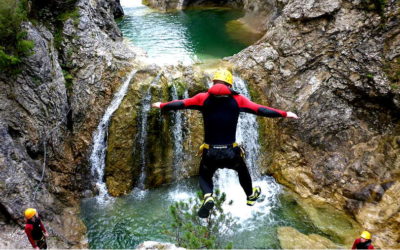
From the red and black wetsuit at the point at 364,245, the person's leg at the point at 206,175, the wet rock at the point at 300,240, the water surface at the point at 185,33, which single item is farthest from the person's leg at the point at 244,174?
the water surface at the point at 185,33

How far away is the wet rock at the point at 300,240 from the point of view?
10.0 m

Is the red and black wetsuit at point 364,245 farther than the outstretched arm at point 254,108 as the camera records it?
Yes

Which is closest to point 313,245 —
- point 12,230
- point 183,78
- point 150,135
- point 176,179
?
point 176,179

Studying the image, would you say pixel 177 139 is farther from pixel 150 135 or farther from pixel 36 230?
pixel 36 230

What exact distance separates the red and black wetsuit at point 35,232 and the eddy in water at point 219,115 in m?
4.71

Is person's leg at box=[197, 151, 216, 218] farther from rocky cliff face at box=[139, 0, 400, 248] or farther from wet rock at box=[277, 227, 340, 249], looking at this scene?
rocky cliff face at box=[139, 0, 400, 248]

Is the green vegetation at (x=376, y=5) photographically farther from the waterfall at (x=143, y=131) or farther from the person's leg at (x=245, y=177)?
the person's leg at (x=245, y=177)

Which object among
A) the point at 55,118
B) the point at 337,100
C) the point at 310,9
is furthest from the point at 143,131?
the point at 310,9

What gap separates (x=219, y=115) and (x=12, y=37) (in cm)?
816

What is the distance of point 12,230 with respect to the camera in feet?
28.2

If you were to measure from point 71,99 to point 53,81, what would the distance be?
1024 millimetres

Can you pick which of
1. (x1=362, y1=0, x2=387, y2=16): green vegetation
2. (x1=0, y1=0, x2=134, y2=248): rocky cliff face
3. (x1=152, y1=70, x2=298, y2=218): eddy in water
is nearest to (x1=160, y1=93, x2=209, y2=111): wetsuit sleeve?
(x1=152, y1=70, x2=298, y2=218): eddy in water

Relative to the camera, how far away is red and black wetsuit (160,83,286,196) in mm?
5633

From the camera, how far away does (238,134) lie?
1325cm
